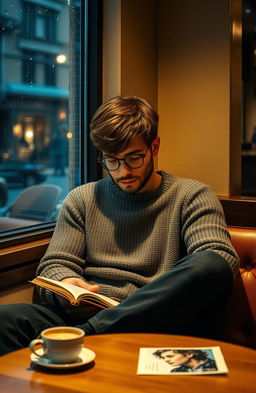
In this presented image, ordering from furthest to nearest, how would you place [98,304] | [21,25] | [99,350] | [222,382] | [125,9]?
1. [125,9]
2. [21,25]
3. [98,304]
4. [99,350]
5. [222,382]

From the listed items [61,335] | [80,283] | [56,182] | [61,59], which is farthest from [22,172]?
[61,335]

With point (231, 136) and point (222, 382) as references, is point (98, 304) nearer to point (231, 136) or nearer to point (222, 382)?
point (222, 382)

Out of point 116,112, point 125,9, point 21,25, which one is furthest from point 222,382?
point 125,9

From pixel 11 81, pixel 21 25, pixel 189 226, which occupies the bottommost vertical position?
pixel 189 226

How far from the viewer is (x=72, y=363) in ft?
4.23

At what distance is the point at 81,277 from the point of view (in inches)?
83.3

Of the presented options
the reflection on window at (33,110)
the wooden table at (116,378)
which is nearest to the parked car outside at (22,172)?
the reflection on window at (33,110)

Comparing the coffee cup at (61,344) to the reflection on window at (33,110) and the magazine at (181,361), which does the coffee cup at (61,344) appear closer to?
the magazine at (181,361)

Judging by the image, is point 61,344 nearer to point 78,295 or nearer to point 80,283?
point 78,295

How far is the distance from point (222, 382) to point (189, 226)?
0.90 metres

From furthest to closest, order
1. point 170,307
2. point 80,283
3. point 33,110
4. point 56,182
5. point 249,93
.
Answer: point 249,93
point 56,182
point 33,110
point 80,283
point 170,307

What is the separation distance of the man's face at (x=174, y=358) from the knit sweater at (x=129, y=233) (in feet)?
2.21

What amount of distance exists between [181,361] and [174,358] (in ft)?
0.07

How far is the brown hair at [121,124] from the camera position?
82.1 inches
